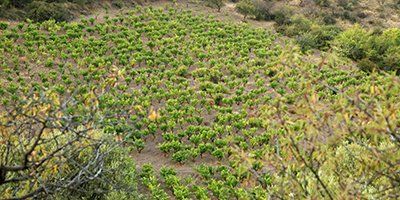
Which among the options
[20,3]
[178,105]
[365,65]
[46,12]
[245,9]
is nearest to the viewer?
[178,105]

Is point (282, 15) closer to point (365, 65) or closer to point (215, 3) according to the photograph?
point (215, 3)

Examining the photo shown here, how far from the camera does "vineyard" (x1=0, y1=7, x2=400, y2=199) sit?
15.2 feet

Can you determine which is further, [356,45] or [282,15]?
[282,15]

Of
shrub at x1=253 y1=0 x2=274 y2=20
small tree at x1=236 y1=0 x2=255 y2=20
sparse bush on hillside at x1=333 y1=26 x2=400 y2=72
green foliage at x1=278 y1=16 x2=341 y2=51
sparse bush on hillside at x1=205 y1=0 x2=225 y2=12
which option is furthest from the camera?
sparse bush on hillside at x1=205 y1=0 x2=225 y2=12

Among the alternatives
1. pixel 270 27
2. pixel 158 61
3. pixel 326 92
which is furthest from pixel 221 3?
pixel 326 92

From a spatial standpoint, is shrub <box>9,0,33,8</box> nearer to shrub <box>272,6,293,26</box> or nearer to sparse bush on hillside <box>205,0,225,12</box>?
sparse bush on hillside <box>205,0,225,12</box>

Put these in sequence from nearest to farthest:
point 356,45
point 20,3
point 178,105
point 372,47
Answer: point 178,105
point 356,45
point 372,47
point 20,3

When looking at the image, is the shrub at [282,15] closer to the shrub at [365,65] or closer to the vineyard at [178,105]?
the vineyard at [178,105]

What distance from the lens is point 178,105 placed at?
17141mm

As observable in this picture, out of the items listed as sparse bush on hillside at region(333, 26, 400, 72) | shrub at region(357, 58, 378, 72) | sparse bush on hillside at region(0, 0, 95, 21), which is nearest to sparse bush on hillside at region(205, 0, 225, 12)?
sparse bush on hillside at region(333, 26, 400, 72)

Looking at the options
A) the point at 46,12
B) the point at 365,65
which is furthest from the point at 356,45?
the point at 46,12

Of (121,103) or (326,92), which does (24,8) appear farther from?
(326,92)

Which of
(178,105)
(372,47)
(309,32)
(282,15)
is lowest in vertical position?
(309,32)

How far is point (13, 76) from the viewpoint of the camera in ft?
59.6
